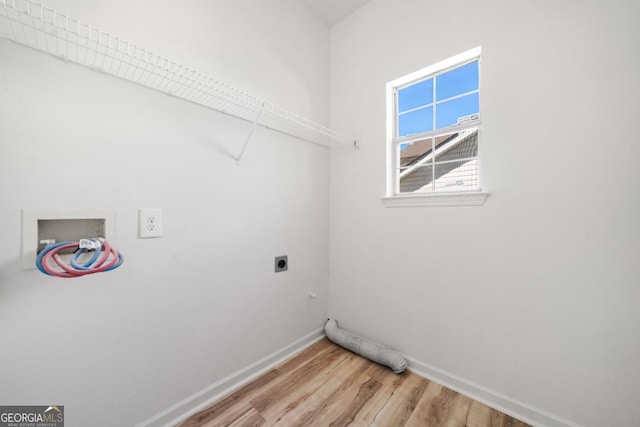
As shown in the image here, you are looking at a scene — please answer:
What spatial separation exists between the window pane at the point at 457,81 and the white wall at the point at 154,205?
1.01 meters

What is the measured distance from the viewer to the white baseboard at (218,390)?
123 centimetres

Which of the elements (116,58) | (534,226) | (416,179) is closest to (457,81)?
(416,179)

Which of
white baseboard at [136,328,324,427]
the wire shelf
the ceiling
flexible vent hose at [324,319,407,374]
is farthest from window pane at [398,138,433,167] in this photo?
white baseboard at [136,328,324,427]

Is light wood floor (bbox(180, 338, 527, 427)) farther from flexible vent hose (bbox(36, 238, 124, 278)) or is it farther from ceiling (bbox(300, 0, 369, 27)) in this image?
ceiling (bbox(300, 0, 369, 27))

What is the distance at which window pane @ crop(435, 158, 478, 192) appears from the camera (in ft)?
4.98

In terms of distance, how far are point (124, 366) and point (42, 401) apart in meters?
0.25

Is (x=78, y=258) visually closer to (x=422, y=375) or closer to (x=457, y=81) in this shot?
(x=422, y=375)

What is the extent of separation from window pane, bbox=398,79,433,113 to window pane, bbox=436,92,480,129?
13 centimetres

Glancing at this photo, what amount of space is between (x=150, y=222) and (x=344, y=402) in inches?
57.2

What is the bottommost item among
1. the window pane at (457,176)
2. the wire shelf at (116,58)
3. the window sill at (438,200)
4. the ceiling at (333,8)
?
the window sill at (438,200)

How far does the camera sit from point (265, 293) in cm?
167

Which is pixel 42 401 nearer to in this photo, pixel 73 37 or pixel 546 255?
pixel 73 37

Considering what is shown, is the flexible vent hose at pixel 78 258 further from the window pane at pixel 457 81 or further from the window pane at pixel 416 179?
the window pane at pixel 457 81

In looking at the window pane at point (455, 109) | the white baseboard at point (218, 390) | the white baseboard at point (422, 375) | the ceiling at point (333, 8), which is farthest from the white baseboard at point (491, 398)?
the ceiling at point (333, 8)
